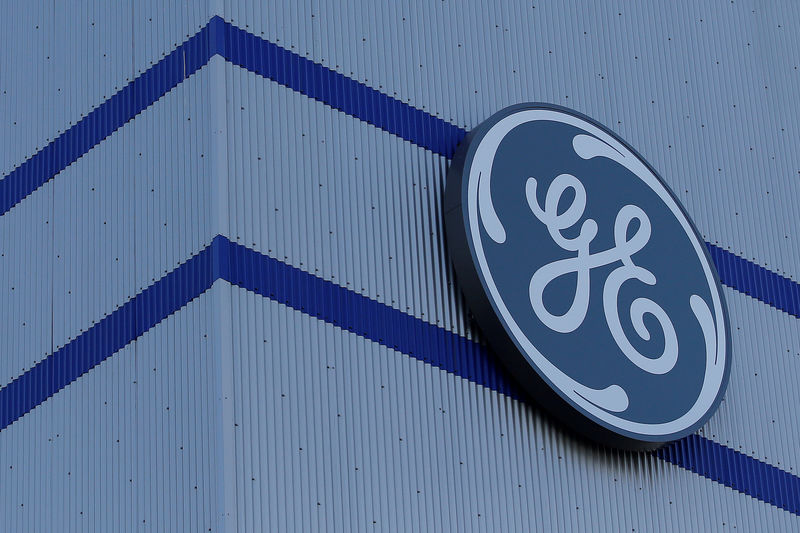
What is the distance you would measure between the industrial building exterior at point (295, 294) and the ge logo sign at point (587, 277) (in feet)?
1.66

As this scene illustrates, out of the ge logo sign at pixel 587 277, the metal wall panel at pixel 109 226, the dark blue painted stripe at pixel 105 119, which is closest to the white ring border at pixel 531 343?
the ge logo sign at pixel 587 277

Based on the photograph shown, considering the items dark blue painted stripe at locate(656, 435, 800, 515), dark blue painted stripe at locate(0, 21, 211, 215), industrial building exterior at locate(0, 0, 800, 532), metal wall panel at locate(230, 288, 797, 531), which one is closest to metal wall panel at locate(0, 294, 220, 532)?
industrial building exterior at locate(0, 0, 800, 532)

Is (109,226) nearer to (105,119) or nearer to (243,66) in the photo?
(105,119)

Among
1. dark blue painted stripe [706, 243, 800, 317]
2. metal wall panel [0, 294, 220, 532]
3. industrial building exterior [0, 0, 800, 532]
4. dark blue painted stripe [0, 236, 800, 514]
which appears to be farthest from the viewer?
dark blue painted stripe [706, 243, 800, 317]

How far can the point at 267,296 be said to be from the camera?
1925 centimetres

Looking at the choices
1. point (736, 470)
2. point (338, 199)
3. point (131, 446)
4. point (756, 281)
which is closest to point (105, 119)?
point (338, 199)

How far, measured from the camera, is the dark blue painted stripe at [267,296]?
19.3 meters

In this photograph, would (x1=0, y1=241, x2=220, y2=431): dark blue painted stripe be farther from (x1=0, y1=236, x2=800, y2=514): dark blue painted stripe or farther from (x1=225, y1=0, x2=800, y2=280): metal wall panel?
(x1=225, y1=0, x2=800, y2=280): metal wall panel

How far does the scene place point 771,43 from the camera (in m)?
28.1

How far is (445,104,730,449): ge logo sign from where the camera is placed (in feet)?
69.0

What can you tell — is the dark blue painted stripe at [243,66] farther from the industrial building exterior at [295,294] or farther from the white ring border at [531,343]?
the white ring border at [531,343]

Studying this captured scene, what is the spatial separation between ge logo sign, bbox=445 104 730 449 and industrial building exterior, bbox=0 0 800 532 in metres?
0.51

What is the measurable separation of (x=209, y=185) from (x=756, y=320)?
9.78m

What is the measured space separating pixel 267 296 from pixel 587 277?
A: 509cm
